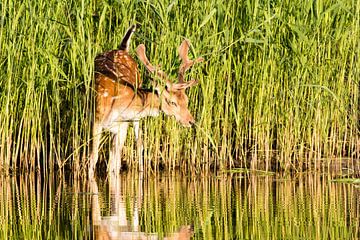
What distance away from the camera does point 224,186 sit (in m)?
9.30

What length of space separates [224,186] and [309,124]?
113 cm

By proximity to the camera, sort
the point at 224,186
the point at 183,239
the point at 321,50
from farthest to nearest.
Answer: the point at 321,50 < the point at 224,186 < the point at 183,239

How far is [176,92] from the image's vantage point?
992 centimetres

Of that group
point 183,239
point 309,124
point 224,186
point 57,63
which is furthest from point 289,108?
point 183,239

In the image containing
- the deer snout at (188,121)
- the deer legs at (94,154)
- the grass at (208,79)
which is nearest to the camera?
the grass at (208,79)

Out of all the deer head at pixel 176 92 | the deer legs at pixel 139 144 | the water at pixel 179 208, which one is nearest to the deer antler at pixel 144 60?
the deer head at pixel 176 92

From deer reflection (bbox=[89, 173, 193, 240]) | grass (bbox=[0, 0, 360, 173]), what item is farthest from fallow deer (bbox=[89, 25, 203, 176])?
deer reflection (bbox=[89, 173, 193, 240])

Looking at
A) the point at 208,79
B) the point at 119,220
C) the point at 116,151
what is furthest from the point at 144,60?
the point at 119,220

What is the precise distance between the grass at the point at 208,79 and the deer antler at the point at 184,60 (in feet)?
0.40

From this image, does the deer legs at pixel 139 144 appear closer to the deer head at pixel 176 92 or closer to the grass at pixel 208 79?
the grass at pixel 208 79

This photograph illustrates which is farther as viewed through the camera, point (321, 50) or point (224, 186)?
point (321, 50)

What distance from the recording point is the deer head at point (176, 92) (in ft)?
31.5

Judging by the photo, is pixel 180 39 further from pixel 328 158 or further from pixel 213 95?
pixel 328 158

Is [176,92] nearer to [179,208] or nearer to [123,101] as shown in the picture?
[123,101]
